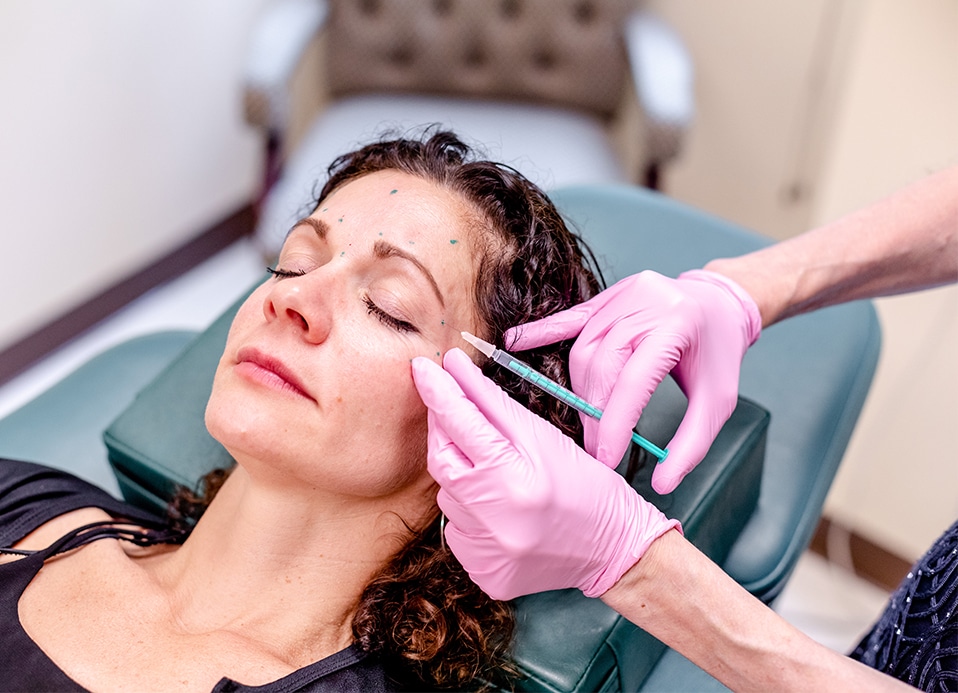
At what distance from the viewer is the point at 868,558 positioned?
2.35 meters

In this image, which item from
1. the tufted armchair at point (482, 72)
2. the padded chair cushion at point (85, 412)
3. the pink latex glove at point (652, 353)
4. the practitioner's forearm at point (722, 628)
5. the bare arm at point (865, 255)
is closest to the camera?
the practitioner's forearm at point (722, 628)

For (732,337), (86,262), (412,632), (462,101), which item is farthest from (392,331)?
(86,262)

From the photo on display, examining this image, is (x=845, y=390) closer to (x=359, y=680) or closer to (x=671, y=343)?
(x=671, y=343)

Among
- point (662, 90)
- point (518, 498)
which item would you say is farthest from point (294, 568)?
point (662, 90)

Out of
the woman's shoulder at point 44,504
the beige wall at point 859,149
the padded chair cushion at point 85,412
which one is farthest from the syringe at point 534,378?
the beige wall at point 859,149

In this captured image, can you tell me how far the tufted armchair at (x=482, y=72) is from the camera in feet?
7.93

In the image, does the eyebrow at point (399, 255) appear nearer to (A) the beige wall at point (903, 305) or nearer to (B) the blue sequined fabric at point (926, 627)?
(B) the blue sequined fabric at point (926, 627)

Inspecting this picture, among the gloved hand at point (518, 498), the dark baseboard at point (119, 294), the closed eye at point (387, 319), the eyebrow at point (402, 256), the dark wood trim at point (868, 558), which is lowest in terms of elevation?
the dark wood trim at point (868, 558)

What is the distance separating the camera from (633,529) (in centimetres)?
106

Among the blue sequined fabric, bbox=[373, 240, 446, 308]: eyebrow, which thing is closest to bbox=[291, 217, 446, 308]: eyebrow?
bbox=[373, 240, 446, 308]: eyebrow

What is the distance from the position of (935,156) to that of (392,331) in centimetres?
132

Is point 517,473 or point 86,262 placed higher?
point 517,473

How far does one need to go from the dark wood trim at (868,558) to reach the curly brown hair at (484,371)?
1.33 meters

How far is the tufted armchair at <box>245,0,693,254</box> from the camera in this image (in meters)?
2.42
